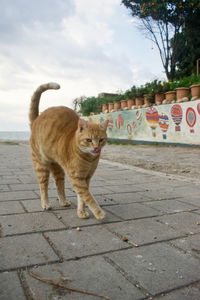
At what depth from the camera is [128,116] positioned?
13250mm

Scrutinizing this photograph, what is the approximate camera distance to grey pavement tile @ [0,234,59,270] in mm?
1569

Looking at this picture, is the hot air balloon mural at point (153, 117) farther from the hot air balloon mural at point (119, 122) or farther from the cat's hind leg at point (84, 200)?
Result: the cat's hind leg at point (84, 200)

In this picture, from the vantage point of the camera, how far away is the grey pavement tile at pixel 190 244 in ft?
5.91

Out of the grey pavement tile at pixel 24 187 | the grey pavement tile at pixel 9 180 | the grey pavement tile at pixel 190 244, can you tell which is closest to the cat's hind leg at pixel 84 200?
the grey pavement tile at pixel 190 244

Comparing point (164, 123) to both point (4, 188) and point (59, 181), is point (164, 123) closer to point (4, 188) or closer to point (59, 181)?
point (4, 188)

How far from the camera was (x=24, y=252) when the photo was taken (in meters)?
1.71

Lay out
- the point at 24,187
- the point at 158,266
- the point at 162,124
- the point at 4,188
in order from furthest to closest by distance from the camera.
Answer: the point at 162,124 → the point at 24,187 → the point at 4,188 → the point at 158,266

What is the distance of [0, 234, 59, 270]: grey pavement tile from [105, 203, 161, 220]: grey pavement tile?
3.00 feet

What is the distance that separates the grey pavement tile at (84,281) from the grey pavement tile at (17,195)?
1715mm

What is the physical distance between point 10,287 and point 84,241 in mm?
701

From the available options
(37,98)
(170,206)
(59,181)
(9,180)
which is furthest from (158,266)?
(9,180)

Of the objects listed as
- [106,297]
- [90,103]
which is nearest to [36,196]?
[106,297]

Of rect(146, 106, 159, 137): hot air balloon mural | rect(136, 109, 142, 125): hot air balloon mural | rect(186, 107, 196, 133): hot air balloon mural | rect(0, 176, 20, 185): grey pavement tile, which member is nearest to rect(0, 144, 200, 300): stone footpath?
rect(0, 176, 20, 185): grey pavement tile

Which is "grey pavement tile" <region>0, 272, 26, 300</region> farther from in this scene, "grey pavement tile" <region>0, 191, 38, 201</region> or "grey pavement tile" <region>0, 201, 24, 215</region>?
"grey pavement tile" <region>0, 191, 38, 201</region>
